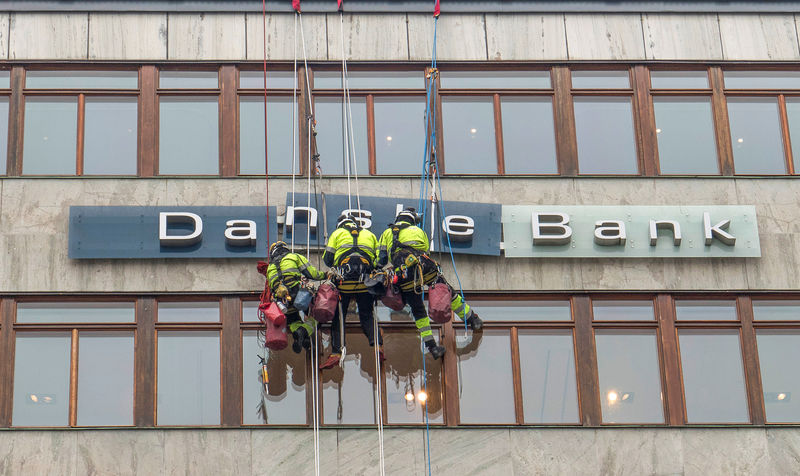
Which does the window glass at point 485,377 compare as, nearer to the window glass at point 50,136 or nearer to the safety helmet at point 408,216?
the safety helmet at point 408,216

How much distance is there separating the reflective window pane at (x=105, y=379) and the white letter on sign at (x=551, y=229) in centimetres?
626

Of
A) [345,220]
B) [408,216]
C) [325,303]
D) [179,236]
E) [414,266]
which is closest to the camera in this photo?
[325,303]

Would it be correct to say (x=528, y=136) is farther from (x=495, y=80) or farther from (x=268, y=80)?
(x=268, y=80)

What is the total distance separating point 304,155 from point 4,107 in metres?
4.76

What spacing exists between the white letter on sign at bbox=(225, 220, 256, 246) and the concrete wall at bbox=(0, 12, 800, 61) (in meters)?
2.85

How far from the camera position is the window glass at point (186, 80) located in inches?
855

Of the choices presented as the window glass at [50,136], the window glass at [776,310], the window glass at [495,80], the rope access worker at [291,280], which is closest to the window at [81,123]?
the window glass at [50,136]

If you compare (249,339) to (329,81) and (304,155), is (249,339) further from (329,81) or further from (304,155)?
(329,81)

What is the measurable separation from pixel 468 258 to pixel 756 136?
17.1 ft

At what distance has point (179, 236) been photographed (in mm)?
20594

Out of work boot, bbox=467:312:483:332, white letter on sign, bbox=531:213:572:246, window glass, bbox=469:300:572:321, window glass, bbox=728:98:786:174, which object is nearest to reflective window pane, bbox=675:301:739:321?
window glass, bbox=469:300:572:321

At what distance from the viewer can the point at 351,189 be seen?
21.1m

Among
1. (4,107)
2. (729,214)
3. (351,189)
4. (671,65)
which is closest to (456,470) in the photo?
(351,189)

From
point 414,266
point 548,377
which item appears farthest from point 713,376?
point 414,266
